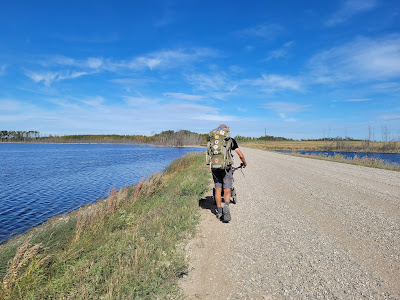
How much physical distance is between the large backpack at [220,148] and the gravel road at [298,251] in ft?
4.94

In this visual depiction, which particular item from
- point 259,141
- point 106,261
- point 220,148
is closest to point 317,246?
point 220,148

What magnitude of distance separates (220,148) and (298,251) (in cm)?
285

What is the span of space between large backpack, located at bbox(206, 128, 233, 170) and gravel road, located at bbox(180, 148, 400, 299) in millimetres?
1506

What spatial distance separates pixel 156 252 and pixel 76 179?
18.4m

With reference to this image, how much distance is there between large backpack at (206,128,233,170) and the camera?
20.0ft

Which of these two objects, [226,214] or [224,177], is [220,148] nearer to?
[224,177]

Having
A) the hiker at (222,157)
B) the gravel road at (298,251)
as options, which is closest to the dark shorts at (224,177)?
the hiker at (222,157)

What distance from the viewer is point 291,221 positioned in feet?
19.9

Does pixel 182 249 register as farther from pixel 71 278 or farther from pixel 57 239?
pixel 57 239

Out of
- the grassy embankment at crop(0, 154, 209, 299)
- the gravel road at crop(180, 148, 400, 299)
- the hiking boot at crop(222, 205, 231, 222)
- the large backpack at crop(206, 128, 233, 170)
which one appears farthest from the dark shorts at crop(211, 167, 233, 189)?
the grassy embankment at crop(0, 154, 209, 299)

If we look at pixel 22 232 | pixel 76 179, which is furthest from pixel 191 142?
pixel 22 232

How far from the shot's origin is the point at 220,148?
607cm

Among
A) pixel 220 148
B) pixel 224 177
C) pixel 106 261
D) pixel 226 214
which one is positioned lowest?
pixel 106 261

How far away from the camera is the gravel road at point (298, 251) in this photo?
329 centimetres
